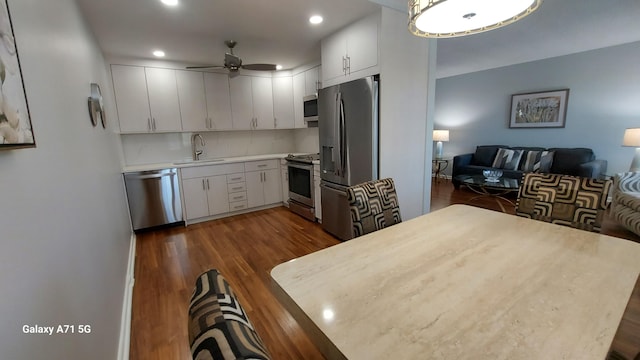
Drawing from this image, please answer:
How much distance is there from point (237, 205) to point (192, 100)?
1.69 m

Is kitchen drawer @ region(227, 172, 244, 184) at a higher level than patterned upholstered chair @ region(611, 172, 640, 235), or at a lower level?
higher

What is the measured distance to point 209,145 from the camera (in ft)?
14.3

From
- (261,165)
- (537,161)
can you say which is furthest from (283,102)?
(537,161)

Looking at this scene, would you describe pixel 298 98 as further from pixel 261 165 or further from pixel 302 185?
pixel 302 185

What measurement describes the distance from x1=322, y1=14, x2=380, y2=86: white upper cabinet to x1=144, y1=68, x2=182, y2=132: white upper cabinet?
2212 mm

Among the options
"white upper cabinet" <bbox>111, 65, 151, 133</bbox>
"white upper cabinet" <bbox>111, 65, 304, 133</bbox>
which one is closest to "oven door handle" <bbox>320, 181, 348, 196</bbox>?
"white upper cabinet" <bbox>111, 65, 304, 133</bbox>

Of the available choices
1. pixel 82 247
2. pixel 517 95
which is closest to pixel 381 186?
pixel 82 247

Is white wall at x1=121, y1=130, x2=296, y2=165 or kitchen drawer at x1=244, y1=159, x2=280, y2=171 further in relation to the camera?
kitchen drawer at x1=244, y1=159, x2=280, y2=171

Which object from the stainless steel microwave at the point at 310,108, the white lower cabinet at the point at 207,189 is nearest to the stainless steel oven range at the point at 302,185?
the stainless steel microwave at the point at 310,108

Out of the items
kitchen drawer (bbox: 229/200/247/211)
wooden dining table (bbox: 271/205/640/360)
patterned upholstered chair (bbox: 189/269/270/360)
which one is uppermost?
patterned upholstered chair (bbox: 189/269/270/360)

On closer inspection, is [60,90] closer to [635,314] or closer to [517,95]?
[635,314]

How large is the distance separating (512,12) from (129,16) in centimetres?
283

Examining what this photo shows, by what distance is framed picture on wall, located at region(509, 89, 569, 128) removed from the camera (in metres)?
4.67

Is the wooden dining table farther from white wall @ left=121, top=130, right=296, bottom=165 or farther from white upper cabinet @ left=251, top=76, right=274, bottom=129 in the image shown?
white wall @ left=121, top=130, right=296, bottom=165
